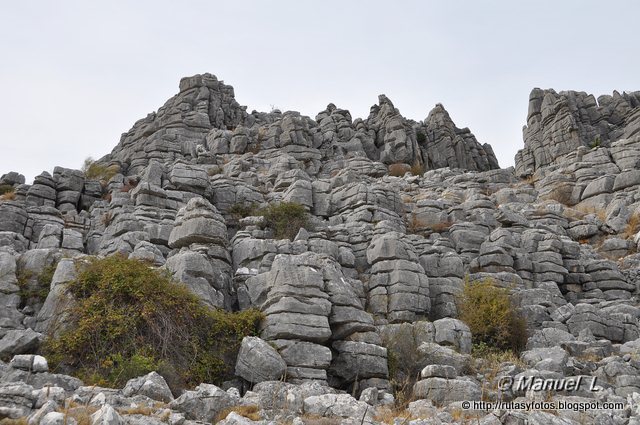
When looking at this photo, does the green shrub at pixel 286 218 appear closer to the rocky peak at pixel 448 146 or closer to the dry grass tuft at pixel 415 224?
the dry grass tuft at pixel 415 224

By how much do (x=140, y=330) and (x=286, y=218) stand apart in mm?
14018

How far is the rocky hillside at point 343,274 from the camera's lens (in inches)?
455

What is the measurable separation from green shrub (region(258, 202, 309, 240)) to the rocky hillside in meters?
0.18

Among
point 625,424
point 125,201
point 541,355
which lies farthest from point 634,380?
point 125,201

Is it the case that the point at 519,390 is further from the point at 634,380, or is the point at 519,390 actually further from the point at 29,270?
the point at 29,270

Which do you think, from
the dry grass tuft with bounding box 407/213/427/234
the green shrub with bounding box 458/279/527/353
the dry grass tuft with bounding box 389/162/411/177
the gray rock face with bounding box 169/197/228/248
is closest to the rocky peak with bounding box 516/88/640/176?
the dry grass tuft with bounding box 389/162/411/177

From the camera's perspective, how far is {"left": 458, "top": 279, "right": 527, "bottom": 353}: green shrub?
2033 centimetres

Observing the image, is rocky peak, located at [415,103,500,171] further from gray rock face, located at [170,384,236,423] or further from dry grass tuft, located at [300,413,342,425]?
gray rock face, located at [170,384,236,423]

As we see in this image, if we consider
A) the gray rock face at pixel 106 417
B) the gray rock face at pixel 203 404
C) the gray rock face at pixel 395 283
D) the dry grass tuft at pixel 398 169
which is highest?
the dry grass tuft at pixel 398 169

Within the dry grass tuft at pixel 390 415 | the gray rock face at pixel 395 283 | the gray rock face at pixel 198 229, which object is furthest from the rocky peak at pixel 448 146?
the dry grass tuft at pixel 390 415

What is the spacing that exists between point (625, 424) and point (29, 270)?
1615cm

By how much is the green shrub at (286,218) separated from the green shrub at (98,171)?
17.9m

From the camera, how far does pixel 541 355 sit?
57.2ft

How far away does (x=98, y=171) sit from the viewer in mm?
44062
